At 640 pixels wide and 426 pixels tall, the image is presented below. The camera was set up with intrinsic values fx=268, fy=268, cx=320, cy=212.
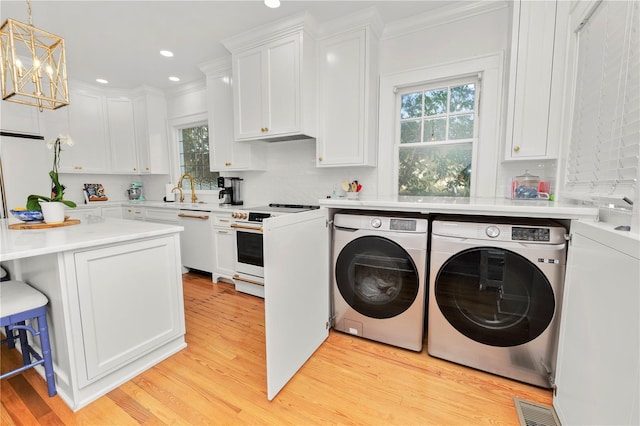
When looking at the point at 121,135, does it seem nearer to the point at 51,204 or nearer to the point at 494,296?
the point at 51,204

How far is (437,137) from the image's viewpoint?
8.09 ft

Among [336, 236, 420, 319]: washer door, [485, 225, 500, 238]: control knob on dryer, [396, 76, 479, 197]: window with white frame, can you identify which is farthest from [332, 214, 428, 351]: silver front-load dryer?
[396, 76, 479, 197]: window with white frame

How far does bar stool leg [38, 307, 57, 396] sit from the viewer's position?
1.38 metres

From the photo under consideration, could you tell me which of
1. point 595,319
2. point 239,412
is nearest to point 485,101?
point 595,319

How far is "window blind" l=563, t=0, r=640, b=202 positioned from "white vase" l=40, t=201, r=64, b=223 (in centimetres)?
294

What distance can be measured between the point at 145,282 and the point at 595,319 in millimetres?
2222

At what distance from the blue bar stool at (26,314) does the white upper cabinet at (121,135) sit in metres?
3.25

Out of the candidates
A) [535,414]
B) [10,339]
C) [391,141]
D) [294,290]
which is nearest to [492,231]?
[535,414]

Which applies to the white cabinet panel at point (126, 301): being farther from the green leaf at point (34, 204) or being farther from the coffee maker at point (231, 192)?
the coffee maker at point (231, 192)

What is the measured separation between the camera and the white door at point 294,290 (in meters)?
1.37

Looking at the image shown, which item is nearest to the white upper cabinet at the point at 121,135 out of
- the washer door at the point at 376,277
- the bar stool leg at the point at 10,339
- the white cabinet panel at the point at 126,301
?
the bar stool leg at the point at 10,339

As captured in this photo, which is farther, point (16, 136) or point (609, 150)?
point (16, 136)

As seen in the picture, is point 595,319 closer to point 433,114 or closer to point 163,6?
point 433,114

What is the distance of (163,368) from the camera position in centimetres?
171
